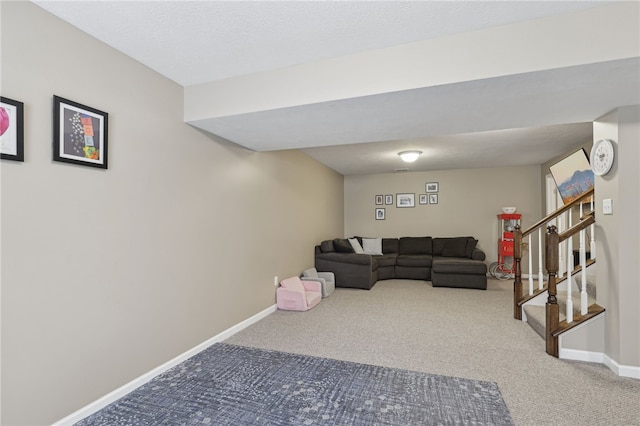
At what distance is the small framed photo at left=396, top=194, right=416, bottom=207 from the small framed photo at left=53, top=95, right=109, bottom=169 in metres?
6.22

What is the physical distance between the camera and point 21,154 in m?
1.62

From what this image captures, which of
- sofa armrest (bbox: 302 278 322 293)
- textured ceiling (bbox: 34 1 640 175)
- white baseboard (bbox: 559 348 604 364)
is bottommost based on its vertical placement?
white baseboard (bbox: 559 348 604 364)

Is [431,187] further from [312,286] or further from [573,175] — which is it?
[312,286]

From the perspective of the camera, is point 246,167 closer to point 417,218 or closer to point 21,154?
point 21,154

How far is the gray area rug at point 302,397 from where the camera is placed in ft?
6.15

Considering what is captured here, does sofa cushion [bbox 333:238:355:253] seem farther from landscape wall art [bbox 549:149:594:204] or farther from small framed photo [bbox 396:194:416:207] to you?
landscape wall art [bbox 549:149:594:204]

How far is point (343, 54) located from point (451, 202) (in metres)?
5.57

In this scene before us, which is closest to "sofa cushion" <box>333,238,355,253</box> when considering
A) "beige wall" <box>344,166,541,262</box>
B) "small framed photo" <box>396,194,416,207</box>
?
"beige wall" <box>344,166,541,262</box>

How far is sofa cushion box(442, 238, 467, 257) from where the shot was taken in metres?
6.25

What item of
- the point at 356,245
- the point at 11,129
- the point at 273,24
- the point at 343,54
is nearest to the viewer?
the point at 11,129

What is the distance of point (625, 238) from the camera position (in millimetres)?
2332

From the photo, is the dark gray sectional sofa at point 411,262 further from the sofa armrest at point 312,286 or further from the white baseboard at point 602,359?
the white baseboard at point 602,359

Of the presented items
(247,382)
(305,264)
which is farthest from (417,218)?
(247,382)

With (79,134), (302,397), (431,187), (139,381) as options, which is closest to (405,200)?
(431,187)
